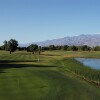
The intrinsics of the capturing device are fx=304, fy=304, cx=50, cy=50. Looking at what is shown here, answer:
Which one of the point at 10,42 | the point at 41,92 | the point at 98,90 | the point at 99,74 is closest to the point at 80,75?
the point at 99,74

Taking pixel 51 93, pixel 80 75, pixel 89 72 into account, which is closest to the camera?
pixel 51 93

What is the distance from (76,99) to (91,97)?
2066mm

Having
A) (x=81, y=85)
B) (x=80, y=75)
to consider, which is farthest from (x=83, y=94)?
(x=80, y=75)

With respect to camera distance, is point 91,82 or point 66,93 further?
point 91,82

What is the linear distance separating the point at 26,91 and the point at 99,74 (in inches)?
593

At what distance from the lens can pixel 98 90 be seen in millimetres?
36312

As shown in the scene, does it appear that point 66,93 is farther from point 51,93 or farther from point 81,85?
point 81,85

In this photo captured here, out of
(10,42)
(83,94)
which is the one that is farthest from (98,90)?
(10,42)

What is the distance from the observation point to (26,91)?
33.2 metres

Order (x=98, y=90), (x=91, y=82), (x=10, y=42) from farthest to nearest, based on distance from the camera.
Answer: (x=10, y=42) → (x=91, y=82) → (x=98, y=90)

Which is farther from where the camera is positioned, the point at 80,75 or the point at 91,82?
the point at 80,75

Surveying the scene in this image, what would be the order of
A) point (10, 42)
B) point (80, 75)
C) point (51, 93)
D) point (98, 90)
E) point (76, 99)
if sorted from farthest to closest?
point (10, 42) → point (80, 75) → point (98, 90) → point (51, 93) → point (76, 99)

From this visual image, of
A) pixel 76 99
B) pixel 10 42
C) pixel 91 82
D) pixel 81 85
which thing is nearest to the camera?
pixel 76 99

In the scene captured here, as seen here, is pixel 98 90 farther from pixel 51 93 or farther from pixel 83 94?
pixel 51 93
